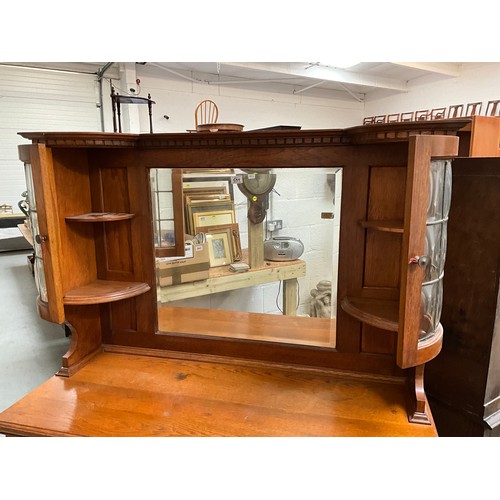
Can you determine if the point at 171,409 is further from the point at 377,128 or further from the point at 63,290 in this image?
the point at 377,128

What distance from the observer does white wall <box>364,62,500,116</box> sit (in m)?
4.10

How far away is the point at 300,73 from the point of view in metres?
4.42

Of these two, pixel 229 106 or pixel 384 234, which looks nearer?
pixel 384 234

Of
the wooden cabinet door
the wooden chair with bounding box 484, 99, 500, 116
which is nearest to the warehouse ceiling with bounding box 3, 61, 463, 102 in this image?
the wooden chair with bounding box 484, 99, 500, 116

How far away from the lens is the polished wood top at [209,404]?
4.63ft

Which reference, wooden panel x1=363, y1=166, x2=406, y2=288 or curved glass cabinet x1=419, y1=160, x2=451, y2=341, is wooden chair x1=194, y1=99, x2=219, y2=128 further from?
curved glass cabinet x1=419, y1=160, x2=451, y2=341

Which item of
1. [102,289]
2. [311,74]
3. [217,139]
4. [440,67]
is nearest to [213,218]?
[217,139]

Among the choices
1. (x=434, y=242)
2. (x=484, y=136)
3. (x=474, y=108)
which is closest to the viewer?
(x=434, y=242)

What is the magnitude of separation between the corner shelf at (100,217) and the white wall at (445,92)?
4048 mm

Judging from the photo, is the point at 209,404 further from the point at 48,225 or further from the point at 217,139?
the point at 217,139

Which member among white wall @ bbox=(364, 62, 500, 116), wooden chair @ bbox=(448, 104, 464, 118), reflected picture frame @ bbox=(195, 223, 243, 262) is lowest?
reflected picture frame @ bbox=(195, 223, 243, 262)

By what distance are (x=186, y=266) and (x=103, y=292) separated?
40 cm

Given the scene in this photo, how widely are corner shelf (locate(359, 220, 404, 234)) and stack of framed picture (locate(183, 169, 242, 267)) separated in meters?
0.61

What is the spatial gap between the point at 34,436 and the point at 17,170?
4.17 m
